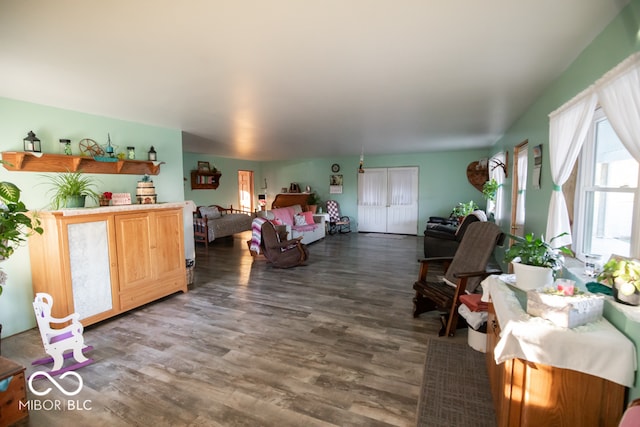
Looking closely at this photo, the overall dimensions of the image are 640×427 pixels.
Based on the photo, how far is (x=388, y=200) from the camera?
8875 mm

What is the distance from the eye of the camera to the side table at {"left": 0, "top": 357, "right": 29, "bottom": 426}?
1794 millimetres

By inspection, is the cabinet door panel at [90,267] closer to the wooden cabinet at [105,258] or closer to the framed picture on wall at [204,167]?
the wooden cabinet at [105,258]

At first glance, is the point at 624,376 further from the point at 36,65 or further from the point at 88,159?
the point at 88,159

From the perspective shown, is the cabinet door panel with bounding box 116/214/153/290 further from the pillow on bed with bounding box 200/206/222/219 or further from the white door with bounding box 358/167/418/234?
the white door with bounding box 358/167/418/234

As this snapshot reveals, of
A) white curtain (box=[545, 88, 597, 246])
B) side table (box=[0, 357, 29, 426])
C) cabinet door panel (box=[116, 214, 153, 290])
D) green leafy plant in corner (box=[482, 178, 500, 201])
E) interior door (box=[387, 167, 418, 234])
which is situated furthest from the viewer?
interior door (box=[387, 167, 418, 234])

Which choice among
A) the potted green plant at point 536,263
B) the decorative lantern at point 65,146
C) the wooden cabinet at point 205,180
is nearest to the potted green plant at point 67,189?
the decorative lantern at point 65,146

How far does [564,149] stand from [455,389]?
190 centimetres

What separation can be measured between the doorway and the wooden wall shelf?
5971 millimetres

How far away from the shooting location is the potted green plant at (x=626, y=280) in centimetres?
130

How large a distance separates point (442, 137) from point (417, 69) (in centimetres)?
370

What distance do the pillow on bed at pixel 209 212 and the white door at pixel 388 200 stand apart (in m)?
4.30

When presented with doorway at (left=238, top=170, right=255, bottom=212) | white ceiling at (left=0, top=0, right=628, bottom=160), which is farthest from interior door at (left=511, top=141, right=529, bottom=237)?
doorway at (left=238, top=170, right=255, bottom=212)

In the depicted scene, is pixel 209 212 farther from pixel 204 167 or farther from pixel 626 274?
pixel 626 274

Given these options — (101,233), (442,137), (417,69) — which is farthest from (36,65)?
(442,137)
